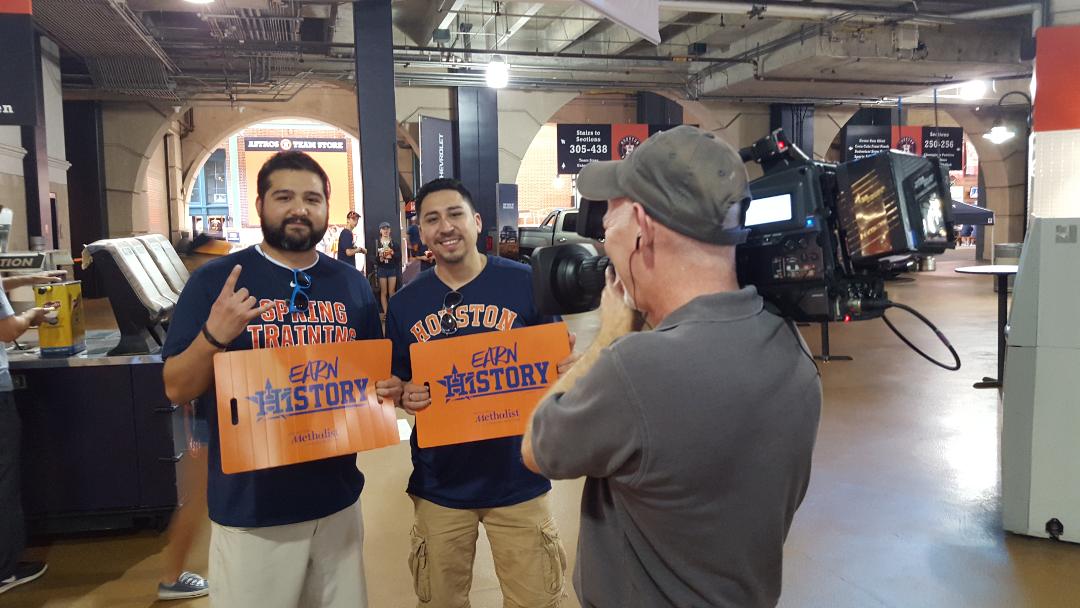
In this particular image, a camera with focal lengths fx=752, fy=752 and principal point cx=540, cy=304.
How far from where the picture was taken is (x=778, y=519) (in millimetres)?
1093

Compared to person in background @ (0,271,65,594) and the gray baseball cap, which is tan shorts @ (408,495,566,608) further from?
person in background @ (0,271,65,594)

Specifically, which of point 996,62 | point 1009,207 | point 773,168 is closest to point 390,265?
point 773,168

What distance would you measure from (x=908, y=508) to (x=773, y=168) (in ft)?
11.3

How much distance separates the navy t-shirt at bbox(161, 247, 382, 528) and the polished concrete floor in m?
1.31

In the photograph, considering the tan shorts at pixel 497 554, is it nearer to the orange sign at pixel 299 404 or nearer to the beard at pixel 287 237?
the orange sign at pixel 299 404

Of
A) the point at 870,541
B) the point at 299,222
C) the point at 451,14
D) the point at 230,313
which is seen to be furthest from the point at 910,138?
the point at 230,313

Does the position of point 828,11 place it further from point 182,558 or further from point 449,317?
point 182,558

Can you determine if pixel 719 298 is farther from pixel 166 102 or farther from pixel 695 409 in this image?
pixel 166 102

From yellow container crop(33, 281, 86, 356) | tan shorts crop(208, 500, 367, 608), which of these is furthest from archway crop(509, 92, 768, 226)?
tan shorts crop(208, 500, 367, 608)

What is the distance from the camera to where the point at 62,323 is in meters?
3.63

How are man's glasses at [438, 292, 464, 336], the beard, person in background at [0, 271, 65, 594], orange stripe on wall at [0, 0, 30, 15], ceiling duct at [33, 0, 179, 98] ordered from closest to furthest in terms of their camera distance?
the beard, man's glasses at [438, 292, 464, 336], person in background at [0, 271, 65, 594], orange stripe on wall at [0, 0, 30, 15], ceiling duct at [33, 0, 179, 98]

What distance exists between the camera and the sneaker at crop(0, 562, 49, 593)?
127 inches

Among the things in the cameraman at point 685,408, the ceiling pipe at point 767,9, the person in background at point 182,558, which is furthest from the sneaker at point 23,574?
the ceiling pipe at point 767,9

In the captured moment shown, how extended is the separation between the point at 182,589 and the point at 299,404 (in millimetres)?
1747
